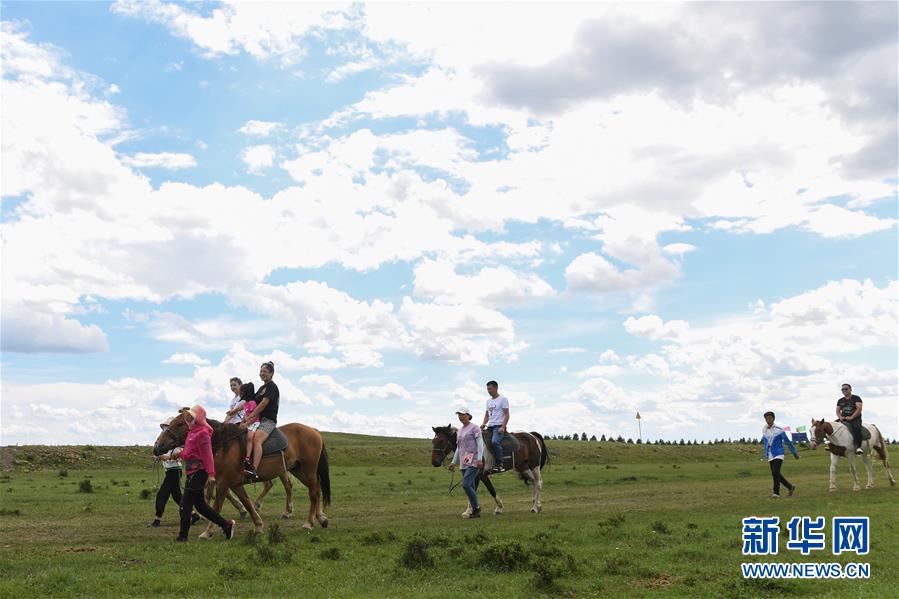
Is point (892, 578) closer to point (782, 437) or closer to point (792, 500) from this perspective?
point (792, 500)

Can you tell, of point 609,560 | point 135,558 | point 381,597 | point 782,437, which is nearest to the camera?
point 381,597

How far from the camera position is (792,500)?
20766 mm

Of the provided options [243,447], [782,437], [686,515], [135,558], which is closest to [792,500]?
[782,437]

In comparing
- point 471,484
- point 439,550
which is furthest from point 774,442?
point 439,550

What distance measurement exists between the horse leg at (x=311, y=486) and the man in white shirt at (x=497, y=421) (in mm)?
5022

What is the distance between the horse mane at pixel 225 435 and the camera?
591 inches

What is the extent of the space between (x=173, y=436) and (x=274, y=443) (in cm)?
201

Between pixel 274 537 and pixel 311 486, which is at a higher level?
pixel 311 486

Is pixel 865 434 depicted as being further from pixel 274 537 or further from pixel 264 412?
pixel 274 537

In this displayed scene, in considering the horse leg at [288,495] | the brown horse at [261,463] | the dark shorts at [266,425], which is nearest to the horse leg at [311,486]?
the brown horse at [261,463]

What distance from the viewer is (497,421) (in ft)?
64.7

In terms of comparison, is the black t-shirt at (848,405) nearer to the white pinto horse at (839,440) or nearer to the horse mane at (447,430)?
the white pinto horse at (839,440)

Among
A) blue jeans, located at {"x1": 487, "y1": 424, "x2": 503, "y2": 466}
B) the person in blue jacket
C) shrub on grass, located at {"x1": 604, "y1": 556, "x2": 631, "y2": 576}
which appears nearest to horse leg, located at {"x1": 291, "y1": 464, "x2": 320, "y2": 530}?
blue jeans, located at {"x1": 487, "y1": 424, "x2": 503, "y2": 466}

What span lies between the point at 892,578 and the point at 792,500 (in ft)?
34.3
